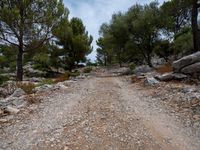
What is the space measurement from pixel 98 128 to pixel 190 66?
1003cm

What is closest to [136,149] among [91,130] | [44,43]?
[91,130]

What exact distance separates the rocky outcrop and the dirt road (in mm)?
5507

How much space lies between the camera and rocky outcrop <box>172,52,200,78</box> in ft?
53.4

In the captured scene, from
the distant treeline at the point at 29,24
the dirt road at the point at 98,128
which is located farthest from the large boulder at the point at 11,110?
the distant treeline at the point at 29,24

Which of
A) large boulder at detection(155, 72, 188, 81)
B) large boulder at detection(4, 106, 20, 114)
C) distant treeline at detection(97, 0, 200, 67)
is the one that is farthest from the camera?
distant treeline at detection(97, 0, 200, 67)

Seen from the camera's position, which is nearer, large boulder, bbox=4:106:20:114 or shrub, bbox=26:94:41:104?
large boulder, bbox=4:106:20:114

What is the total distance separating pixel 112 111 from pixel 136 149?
3403mm

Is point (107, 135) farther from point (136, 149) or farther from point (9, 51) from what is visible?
point (9, 51)

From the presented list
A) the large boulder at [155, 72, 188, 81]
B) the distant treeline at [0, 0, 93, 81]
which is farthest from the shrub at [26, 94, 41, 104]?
the distant treeline at [0, 0, 93, 81]

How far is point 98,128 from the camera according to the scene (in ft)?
27.3

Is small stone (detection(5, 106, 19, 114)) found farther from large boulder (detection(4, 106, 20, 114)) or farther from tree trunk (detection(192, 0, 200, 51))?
tree trunk (detection(192, 0, 200, 51))

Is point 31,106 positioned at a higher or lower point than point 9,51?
lower

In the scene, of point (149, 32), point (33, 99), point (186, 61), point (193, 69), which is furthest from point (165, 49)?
point (33, 99)

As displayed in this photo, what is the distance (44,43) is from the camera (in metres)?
29.1
